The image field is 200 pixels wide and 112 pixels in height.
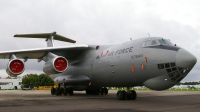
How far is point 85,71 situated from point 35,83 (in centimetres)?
5921

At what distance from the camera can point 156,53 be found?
9789 millimetres

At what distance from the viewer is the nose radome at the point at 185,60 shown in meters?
8.96

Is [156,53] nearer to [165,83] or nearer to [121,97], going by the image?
[165,83]

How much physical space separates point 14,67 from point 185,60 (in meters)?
8.85

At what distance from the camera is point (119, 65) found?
11.4m

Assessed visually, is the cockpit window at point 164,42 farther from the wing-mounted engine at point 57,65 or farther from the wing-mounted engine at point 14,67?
the wing-mounted engine at point 14,67

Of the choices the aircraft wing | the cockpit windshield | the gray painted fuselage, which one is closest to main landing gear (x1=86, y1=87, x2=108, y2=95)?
the gray painted fuselage

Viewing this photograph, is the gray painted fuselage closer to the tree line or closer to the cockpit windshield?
the cockpit windshield

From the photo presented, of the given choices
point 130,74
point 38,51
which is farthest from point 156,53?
point 38,51

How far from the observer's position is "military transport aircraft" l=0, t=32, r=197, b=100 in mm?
9392

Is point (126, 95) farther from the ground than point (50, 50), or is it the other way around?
point (50, 50)

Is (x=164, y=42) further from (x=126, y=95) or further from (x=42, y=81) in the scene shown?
(x=42, y=81)

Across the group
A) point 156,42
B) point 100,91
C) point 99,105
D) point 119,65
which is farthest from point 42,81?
point 99,105

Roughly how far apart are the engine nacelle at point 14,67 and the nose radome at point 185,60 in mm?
8356
